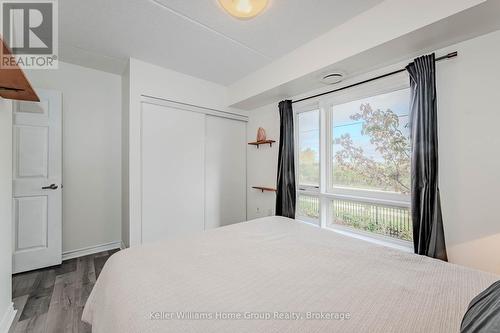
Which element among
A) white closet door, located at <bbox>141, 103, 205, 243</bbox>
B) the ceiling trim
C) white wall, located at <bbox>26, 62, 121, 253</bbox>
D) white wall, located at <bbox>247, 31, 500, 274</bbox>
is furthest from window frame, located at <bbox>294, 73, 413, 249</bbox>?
white wall, located at <bbox>26, 62, 121, 253</bbox>

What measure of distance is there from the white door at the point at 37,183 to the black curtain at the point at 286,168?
2.76 meters

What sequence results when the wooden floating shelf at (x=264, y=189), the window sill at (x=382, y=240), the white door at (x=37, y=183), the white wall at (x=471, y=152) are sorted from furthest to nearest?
the wooden floating shelf at (x=264, y=189) < the white door at (x=37, y=183) < the window sill at (x=382, y=240) < the white wall at (x=471, y=152)

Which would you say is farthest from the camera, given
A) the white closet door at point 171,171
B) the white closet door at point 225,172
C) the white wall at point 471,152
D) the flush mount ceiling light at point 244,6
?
the white closet door at point 225,172

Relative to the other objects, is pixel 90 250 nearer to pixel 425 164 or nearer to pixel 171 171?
pixel 171 171

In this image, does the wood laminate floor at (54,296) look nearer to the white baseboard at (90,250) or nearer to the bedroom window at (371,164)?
the white baseboard at (90,250)

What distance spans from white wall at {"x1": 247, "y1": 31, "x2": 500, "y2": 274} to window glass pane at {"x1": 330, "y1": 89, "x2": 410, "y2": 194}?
300 millimetres

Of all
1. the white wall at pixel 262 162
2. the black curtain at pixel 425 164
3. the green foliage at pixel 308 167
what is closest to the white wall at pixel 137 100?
the white wall at pixel 262 162

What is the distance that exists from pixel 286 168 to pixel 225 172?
3.58ft

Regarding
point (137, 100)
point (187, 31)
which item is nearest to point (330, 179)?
point (187, 31)

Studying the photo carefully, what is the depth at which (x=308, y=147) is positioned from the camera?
2861 mm

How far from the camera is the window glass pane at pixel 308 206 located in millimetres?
2770

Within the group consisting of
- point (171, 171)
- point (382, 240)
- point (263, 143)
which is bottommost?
point (382, 240)

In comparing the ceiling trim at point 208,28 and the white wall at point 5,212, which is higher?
the ceiling trim at point 208,28

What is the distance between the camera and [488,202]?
4.98 feet
